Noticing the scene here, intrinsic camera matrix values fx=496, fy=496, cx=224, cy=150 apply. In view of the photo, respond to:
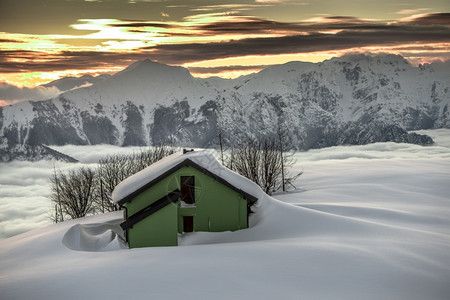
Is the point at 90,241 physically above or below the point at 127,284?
below

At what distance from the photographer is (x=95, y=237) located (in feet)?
113

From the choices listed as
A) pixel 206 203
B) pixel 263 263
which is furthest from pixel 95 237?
pixel 263 263

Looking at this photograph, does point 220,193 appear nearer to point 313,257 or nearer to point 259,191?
point 259,191

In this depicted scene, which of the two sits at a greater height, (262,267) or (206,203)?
(206,203)

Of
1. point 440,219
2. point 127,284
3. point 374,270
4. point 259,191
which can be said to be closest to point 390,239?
point 374,270

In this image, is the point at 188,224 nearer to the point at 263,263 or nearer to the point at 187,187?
the point at 187,187

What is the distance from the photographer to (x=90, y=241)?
3322 cm

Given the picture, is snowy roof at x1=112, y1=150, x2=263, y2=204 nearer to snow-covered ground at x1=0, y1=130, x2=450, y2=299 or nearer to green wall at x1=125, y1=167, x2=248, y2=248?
green wall at x1=125, y1=167, x2=248, y2=248

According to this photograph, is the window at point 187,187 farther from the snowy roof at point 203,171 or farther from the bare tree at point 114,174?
the bare tree at point 114,174

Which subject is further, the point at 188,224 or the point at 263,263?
the point at 188,224

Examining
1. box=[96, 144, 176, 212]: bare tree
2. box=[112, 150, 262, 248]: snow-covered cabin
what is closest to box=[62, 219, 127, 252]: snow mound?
box=[112, 150, 262, 248]: snow-covered cabin

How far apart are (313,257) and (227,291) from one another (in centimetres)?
519

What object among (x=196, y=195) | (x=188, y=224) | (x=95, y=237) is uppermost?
(x=196, y=195)

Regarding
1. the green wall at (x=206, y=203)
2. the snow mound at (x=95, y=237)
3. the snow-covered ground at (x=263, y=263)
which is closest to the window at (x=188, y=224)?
the green wall at (x=206, y=203)
